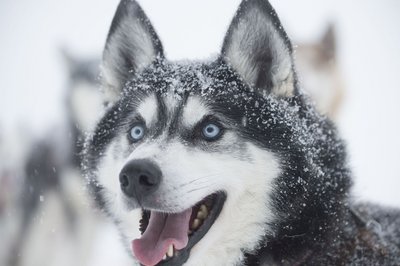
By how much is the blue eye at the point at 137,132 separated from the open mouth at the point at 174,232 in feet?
0.92

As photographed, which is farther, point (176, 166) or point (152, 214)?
point (152, 214)

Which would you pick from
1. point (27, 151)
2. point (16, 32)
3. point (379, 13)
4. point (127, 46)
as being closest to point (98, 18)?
point (16, 32)

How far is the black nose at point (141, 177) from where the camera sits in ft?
4.76

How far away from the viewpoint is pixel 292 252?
5.44 feet

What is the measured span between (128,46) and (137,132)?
0.44m

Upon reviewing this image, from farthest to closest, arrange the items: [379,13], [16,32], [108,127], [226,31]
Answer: [16,32] < [379,13] < [108,127] < [226,31]

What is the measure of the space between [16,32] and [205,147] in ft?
51.5

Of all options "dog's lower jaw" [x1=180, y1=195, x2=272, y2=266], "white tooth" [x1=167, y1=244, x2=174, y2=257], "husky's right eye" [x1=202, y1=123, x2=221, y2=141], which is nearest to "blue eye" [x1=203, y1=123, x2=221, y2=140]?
"husky's right eye" [x1=202, y1=123, x2=221, y2=141]

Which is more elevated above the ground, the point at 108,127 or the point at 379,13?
the point at 379,13

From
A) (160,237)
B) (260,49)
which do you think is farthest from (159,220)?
(260,49)

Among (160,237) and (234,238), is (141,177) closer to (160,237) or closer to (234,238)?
(160,237)

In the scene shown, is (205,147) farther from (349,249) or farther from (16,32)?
(16,32)

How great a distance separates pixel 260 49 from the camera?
5.85 feet

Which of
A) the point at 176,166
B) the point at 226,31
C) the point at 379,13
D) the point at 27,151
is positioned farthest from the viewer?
the point at 379,13
